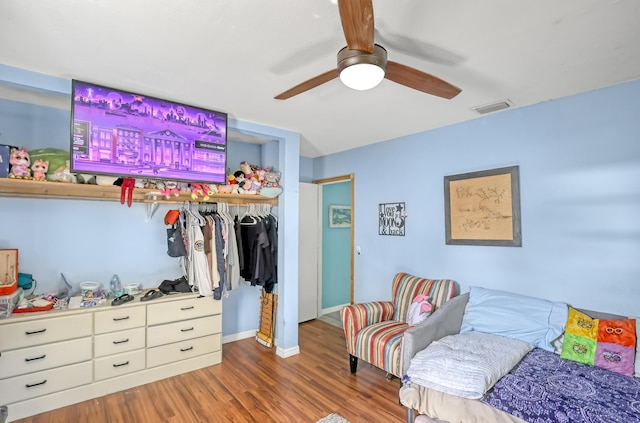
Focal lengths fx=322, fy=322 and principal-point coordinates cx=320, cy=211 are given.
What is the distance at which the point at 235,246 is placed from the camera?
343 centimetres

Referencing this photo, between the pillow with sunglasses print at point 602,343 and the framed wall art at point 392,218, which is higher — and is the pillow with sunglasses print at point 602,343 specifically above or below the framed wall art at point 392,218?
below

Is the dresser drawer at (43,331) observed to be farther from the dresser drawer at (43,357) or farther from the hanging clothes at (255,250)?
the hanging clothes at (255,250)

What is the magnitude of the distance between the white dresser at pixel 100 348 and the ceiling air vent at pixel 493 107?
3095 mm

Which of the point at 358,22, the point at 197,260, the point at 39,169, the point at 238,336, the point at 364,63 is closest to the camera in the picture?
the point at 358,22

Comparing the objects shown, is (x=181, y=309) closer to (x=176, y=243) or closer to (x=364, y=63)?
(x=176, y=243)

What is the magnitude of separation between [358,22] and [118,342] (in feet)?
9.88

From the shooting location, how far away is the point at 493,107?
278 cm

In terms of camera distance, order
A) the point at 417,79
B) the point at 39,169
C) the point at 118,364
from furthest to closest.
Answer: the point at 118,364 → the point at 39,169 → the point at 417,79

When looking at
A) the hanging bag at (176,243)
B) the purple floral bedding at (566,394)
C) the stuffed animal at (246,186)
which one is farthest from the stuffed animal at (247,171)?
the purple floral bedding at (566,394)

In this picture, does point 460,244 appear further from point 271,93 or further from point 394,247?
point 271,93

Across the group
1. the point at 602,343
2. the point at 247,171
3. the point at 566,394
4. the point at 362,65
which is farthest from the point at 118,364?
the point at 602,343

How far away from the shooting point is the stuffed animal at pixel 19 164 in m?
2.23

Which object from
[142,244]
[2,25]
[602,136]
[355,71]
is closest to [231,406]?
[142,244]

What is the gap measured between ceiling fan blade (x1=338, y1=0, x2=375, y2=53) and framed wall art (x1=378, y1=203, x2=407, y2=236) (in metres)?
2.46
